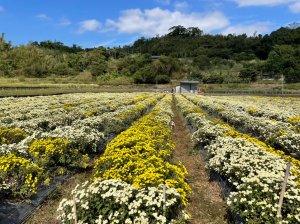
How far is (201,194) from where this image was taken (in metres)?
8.61

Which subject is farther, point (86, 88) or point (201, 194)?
point (86, 88)

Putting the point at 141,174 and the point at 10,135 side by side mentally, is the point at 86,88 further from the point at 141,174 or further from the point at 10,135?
the point at 141,174

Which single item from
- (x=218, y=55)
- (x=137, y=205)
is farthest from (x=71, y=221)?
(x=218, y=55)

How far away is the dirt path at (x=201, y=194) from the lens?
7247 mm

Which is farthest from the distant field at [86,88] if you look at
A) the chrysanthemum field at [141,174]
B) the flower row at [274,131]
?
the chrysanthemum field at [141,174]

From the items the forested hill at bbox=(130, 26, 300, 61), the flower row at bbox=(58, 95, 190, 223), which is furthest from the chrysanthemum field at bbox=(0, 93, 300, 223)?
the forested hill at bbox=(130, 26, 300, 61)

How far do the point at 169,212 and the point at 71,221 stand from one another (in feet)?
5.72

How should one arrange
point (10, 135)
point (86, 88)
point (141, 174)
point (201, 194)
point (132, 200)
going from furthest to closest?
1. point (86, 88)
2. point (10, 135)
3. point (201, 194)
4. point (141, 174)
5. point (132, 200)

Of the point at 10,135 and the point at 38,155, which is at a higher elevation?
the point at 10,135

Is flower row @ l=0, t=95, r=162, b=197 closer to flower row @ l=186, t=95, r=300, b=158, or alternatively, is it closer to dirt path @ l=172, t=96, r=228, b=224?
dirt path @ l=172, t=96, r=228, b=224

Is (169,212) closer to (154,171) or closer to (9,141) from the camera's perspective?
(154,171)

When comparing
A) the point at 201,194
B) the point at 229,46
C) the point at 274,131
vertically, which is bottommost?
the point at 201,194

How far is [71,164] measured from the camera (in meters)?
9.05

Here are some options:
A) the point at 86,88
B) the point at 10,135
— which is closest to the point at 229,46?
the point at 86,88
